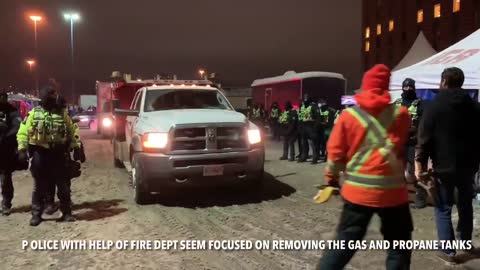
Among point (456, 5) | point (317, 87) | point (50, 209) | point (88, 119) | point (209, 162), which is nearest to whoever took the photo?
point (50, 209)

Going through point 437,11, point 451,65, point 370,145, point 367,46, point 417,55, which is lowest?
point 370,145

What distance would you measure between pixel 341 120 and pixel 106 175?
8462mm

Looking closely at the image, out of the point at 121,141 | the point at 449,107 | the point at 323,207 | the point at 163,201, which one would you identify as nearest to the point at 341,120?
the point at 449,107

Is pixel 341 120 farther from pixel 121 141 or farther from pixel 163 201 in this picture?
pixel 121 141

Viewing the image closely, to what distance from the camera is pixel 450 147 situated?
15.3 ft

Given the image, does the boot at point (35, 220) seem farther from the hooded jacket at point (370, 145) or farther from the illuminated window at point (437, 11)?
the illuminated window at point (437, 11)

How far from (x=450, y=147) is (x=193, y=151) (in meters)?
3.90

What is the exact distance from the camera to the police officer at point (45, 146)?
6289mm

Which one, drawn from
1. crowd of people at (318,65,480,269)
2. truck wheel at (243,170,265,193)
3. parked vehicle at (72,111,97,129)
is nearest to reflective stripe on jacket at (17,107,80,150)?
truck wheel at (243,170,265,193)

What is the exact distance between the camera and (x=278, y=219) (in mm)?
6719

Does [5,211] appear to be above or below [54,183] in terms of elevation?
below

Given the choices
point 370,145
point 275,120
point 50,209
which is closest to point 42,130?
point 50,209

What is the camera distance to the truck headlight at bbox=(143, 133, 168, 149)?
7.23 metres
